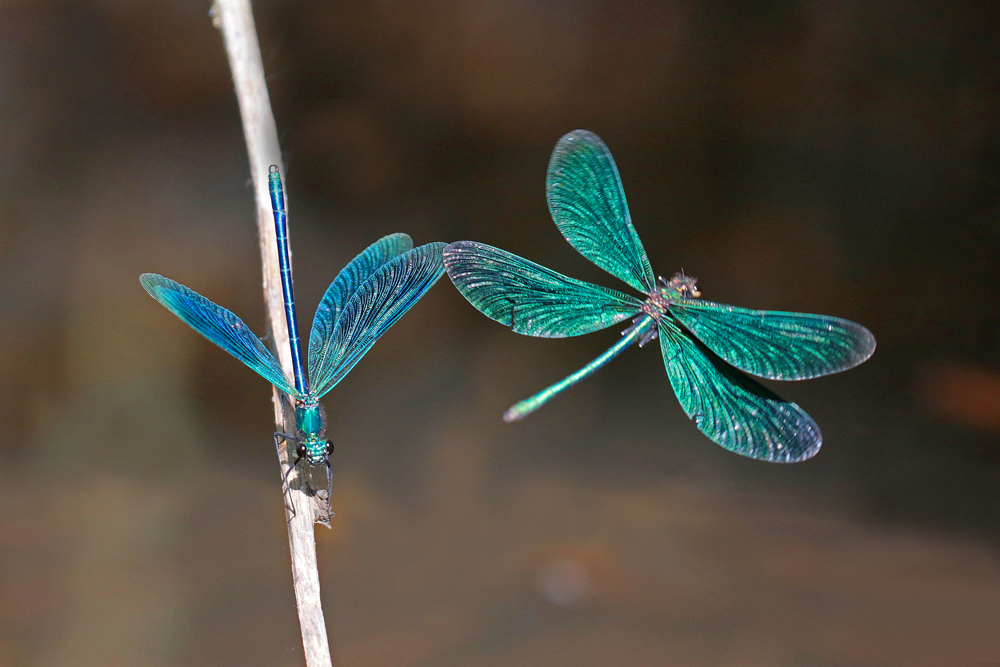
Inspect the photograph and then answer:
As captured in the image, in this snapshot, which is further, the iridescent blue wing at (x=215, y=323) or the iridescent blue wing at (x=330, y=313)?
the iridescent blue wing at (x=330, y=313)

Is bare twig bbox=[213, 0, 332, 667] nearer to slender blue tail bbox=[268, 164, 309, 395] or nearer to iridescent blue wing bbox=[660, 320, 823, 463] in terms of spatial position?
slender blue tail bbox=[268, 164, 309, 395]

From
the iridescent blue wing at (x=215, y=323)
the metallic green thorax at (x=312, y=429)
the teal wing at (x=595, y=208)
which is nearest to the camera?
the iridescent blue wing at (x=215, y=323)

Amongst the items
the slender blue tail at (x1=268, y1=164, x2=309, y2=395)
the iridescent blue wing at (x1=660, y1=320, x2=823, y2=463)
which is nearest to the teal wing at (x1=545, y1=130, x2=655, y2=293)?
the iridescent blue wing at (x1=660, y1=320, x2=823, y2=463)

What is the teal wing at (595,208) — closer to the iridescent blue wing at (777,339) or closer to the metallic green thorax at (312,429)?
the iridescent blue wing at (777,339)

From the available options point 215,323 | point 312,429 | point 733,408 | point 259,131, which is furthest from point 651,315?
point 259,131

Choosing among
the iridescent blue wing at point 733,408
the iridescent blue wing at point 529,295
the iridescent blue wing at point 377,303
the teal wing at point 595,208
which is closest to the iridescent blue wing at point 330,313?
the iridescent blue wing at point 377,303

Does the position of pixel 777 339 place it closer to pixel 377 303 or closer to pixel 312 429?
pixel 377 303
